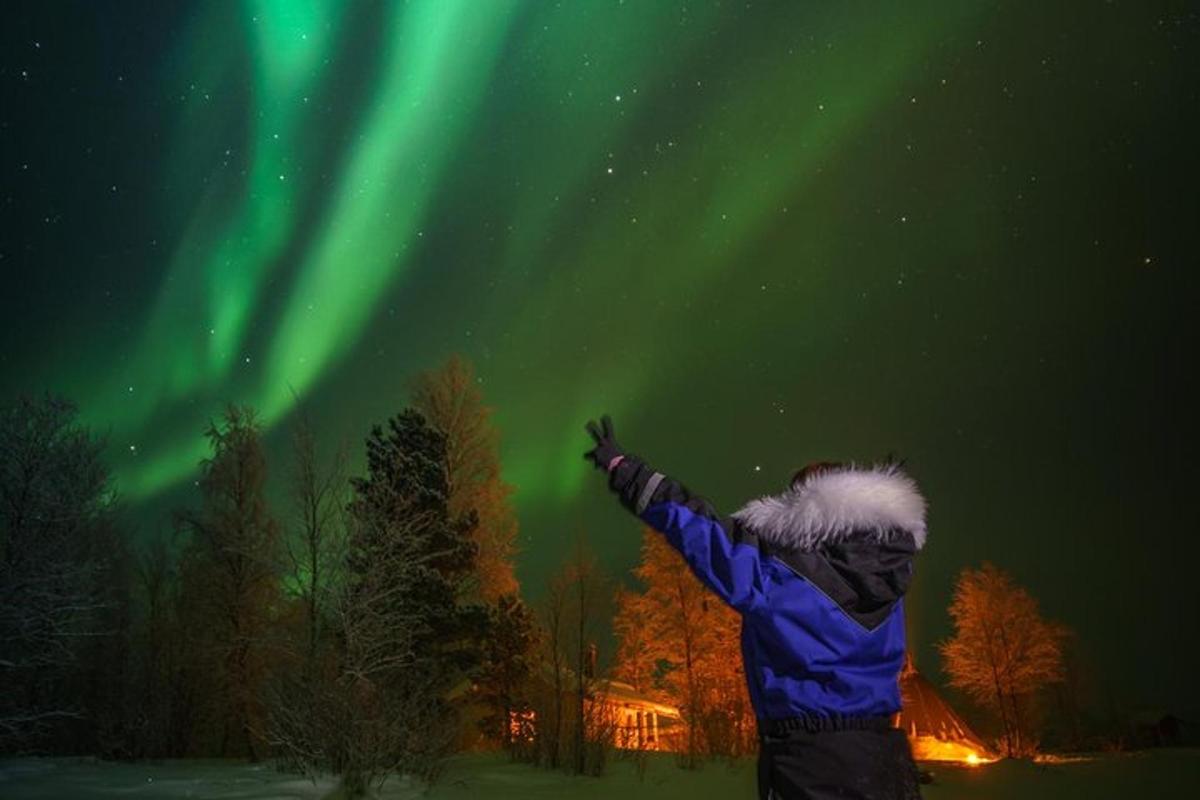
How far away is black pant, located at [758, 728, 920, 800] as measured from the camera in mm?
2924

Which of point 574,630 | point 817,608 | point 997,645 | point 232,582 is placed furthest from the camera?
point 997,645

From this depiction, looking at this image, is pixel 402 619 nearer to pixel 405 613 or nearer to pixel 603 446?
pixel 405 613

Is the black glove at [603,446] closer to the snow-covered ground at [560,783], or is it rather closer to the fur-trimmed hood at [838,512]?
the fur-trimmed hood at [838,512]

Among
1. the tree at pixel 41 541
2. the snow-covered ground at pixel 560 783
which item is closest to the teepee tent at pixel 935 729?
the snow-covered ground at pixel 560 783

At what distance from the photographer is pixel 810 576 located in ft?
10.2

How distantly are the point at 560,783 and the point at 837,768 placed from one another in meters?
11.6

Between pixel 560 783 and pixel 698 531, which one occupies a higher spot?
pixel 698 531

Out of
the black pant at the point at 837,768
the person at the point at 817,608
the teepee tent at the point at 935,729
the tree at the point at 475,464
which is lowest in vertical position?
the teepee tent at the point at 935,729

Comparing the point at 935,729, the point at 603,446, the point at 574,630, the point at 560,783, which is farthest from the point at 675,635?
the point at 603,446

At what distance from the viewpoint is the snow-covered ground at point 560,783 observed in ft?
37.1

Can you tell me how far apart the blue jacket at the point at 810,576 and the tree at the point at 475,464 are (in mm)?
20933

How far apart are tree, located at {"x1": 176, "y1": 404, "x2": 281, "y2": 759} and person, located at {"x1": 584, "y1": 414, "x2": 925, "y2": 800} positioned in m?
19.9

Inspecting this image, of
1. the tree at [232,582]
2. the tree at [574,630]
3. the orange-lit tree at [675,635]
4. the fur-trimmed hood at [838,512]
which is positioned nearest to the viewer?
the fur-trimmed hood at [838,512]

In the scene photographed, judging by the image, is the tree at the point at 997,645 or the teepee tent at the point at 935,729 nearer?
the teepee tent at the point at 935,729
